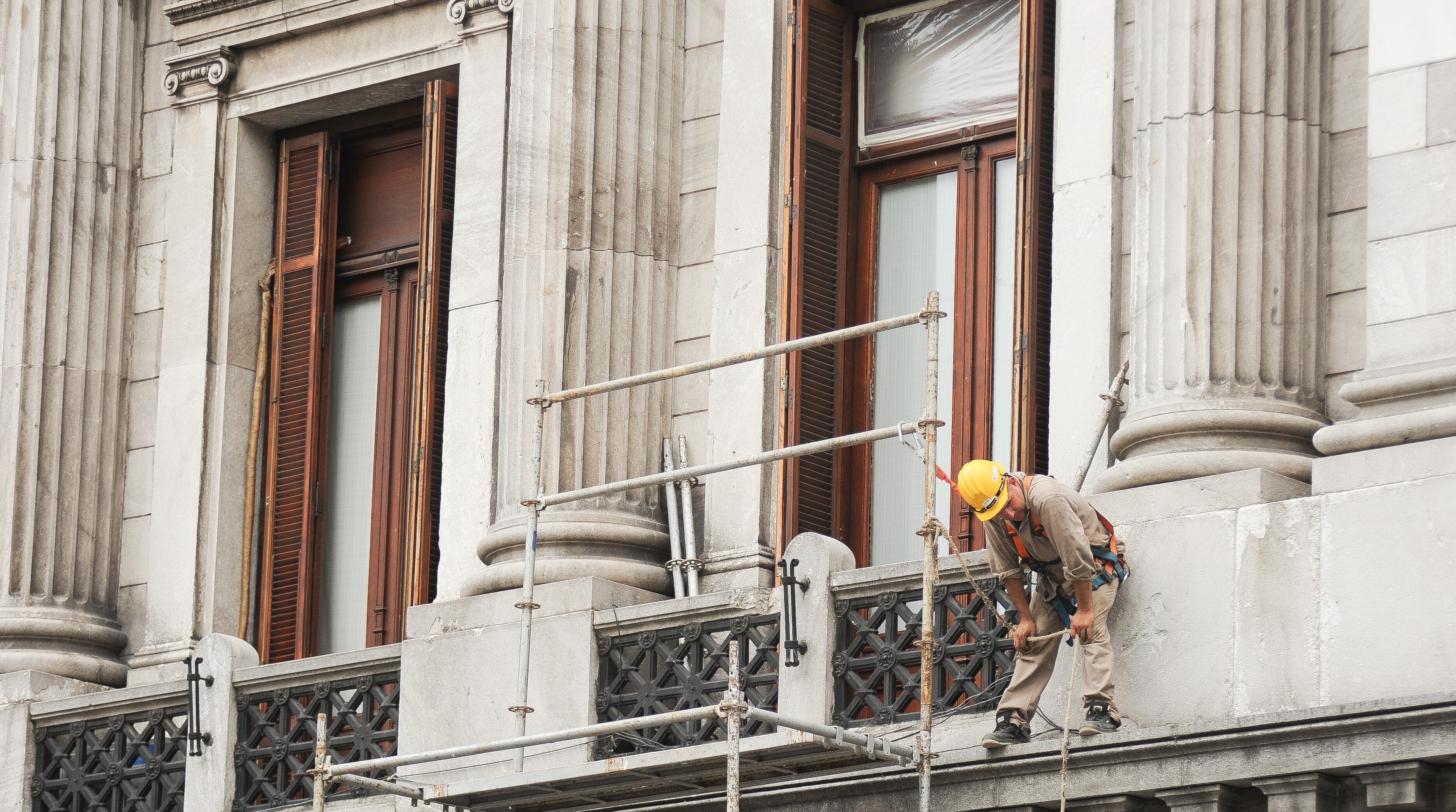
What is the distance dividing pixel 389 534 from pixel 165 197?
11.1 ft

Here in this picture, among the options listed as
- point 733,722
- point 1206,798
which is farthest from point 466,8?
point 1206,798

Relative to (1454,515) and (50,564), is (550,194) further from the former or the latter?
(1454,515)

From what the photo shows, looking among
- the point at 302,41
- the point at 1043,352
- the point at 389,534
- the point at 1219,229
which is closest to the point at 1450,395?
the point at 1219,229

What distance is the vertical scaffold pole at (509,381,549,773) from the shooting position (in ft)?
61.2

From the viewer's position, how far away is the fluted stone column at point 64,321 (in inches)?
894

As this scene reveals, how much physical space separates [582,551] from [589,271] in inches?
75.0

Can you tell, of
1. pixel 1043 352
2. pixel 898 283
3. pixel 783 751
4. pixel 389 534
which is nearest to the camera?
pixel 783 751

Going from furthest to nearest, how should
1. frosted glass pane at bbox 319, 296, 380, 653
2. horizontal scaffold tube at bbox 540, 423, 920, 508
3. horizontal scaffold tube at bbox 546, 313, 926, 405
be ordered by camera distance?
frosted glass pane at bbox 319, 296, 380, 653 → horizontal scaffold tube at bbox 546, 313, 926, 405 → horizontal scaffold tube at bbox 540, 423, 920, 508

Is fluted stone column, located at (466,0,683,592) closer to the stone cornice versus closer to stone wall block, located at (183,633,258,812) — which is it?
stone wall block, located at (183,633,258,812)

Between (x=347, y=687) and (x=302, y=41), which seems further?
(x=302, y=41)

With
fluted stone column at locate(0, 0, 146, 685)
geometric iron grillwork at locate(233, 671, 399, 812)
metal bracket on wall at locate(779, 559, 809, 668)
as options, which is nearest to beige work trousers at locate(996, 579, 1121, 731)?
metal bracket on wall at locate(779, 559, 809, 668)

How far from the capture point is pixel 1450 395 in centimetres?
1609

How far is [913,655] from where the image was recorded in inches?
690

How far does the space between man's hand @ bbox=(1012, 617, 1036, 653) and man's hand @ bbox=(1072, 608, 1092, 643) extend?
32 cm
